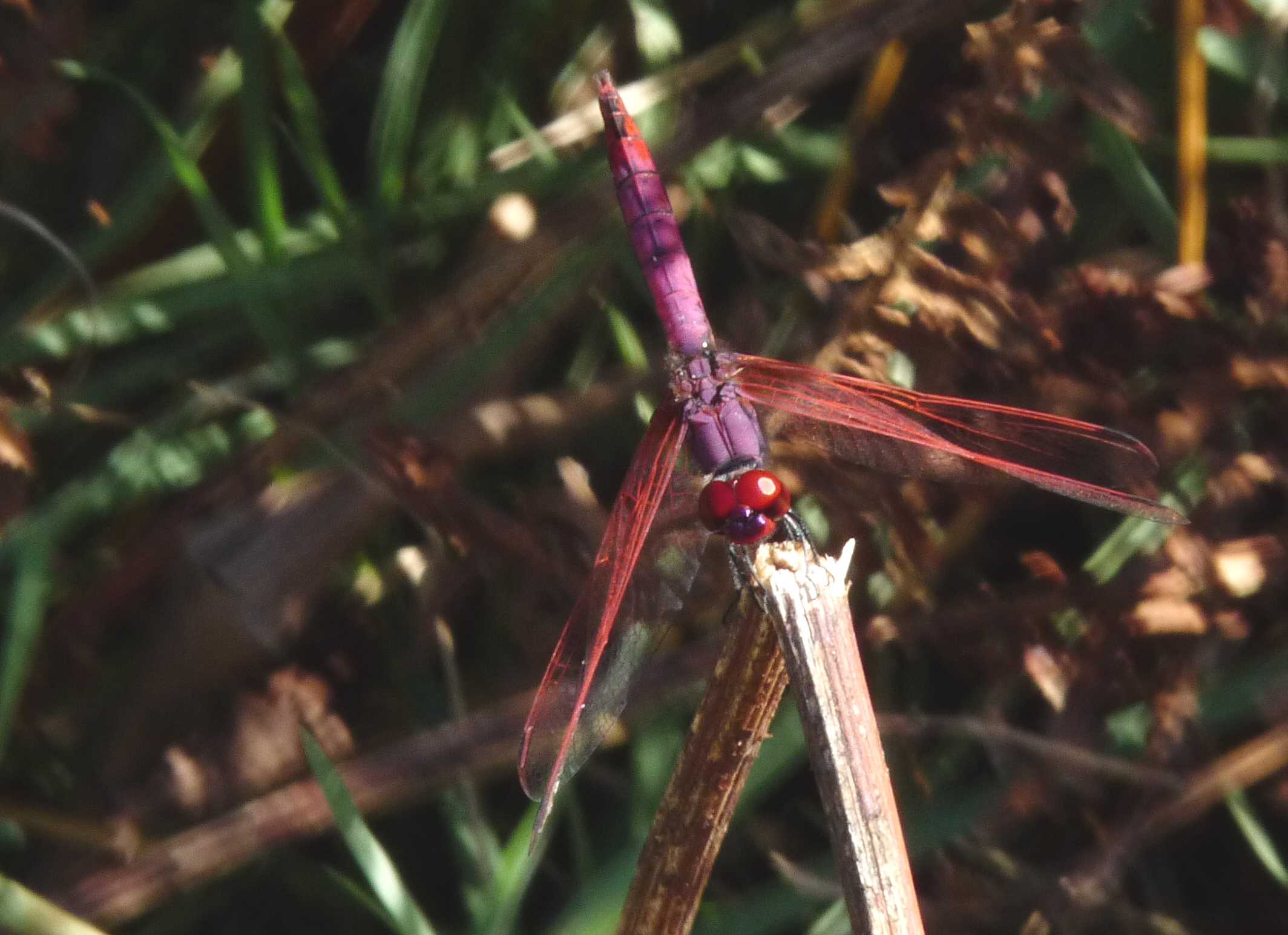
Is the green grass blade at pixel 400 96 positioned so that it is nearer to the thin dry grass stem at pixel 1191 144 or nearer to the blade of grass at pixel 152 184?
the blade of grass at pixel 152 184

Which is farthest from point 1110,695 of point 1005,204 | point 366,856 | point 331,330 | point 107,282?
point 107,282

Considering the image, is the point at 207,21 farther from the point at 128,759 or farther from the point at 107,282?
the point at 128,759

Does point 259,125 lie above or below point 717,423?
above

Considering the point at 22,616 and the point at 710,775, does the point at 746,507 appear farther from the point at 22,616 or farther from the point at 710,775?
the point at 22,616

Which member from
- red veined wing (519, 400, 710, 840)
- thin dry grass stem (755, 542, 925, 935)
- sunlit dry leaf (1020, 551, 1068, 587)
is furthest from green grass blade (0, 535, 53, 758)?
sunlit dry leaf (1020, 551, 1068, 587)

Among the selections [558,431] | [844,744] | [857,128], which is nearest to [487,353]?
[558,431]
